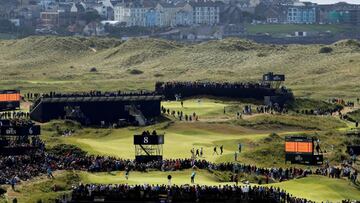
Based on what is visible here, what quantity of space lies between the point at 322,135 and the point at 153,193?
47.7m

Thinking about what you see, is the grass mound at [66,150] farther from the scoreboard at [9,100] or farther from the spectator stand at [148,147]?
the scoreboard at [9,100]

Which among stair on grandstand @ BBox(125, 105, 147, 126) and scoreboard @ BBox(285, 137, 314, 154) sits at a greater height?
scoreboard @ BBox(285, 137, 314, 154)

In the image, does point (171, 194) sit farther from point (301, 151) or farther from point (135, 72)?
point (135, 72)

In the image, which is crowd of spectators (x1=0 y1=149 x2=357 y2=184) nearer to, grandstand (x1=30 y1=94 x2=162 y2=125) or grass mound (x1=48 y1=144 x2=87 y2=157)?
grass mound (x1=48 y1=144 x2=87 y2=157)

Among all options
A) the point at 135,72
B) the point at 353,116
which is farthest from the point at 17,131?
the point at 135,72

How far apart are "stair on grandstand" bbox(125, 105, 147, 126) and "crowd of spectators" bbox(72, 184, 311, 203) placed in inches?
2066

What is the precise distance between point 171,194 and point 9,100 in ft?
227

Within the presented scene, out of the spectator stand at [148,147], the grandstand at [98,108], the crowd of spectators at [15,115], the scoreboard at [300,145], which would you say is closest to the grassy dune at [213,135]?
the scoreboard at [300,145]

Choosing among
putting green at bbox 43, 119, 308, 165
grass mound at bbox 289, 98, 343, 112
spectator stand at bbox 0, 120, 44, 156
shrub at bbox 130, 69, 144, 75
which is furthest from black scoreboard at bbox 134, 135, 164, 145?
shrub at bbox 130, 69, 144, 75

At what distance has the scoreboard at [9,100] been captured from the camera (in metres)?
124

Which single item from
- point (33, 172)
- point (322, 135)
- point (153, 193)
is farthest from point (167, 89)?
point (153, 193)

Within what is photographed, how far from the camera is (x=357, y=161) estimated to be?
291 feet

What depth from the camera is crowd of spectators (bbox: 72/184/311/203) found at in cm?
5681

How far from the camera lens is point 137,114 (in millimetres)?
115875
